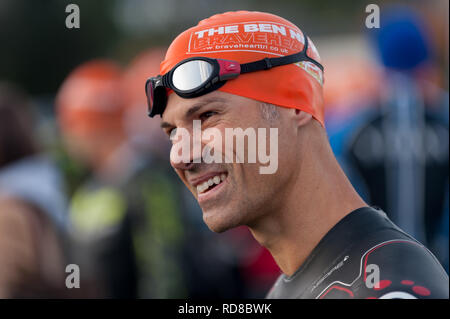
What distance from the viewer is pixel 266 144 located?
9.44 feet

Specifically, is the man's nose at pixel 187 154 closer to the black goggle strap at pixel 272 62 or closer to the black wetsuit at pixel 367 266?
the black goggle strap at pixel 272 62

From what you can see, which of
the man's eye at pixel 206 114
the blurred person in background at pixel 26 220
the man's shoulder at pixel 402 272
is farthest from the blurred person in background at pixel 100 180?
the man's shoulder at pixel 402 272

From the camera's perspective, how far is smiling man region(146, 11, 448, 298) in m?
2.87

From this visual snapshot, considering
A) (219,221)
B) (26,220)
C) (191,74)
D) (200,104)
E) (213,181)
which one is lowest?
(26,220)

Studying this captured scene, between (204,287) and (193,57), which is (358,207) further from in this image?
(204,287)

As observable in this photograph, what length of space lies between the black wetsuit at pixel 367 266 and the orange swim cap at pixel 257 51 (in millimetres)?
586

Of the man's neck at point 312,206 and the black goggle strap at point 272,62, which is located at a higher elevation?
the black goggle strap at point 272,62

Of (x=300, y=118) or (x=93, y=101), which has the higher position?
(x=300, y=118)

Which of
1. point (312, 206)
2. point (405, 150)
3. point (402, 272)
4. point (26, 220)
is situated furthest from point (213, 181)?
point (405, 150)

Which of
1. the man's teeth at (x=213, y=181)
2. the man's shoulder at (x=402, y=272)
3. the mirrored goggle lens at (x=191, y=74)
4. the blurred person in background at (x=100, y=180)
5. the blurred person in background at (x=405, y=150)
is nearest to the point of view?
the man's shoulder at (x=402, y=272)

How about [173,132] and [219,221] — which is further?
[173,132]

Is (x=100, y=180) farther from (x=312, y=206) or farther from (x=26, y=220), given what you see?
(x=312, y=206)

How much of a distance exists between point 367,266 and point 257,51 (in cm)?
109

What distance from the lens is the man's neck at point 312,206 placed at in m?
2.97
